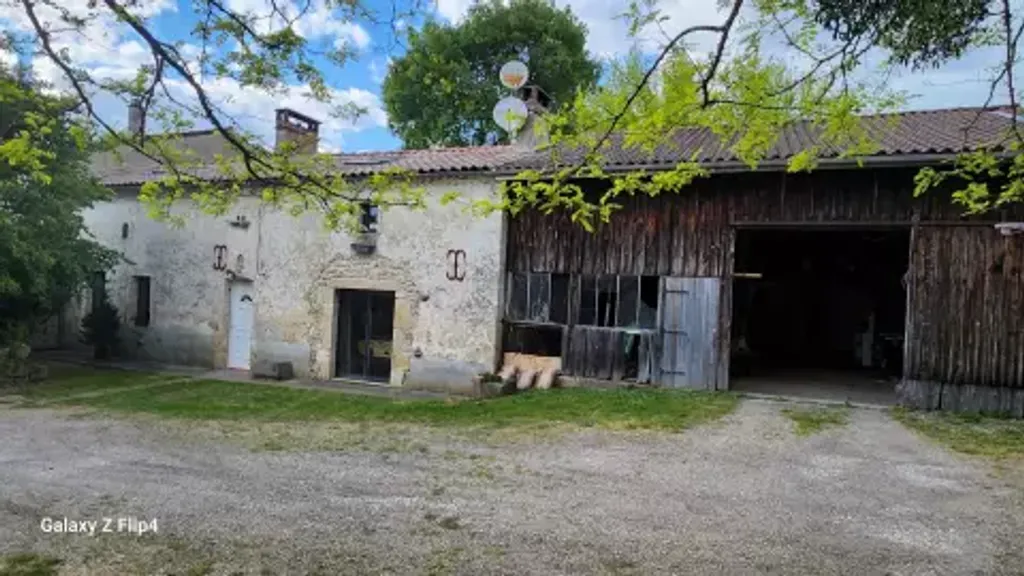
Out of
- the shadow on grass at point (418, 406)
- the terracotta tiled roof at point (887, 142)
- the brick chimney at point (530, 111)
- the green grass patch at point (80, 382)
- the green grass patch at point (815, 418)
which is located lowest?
the green grass patch at point (80, 382)

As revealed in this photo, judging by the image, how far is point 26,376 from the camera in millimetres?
14320

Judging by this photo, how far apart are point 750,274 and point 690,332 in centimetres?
141

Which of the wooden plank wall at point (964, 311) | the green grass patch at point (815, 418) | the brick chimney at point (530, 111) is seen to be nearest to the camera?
the green grass patch at point (815, 418)

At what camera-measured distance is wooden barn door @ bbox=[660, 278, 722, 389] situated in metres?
12.0

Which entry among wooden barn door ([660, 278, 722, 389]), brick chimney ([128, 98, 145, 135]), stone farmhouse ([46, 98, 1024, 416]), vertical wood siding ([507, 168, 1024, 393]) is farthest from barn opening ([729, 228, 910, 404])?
brick chimney ([128, 98, 145, 135])

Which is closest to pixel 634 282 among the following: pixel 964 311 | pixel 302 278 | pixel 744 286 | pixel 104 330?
pixel 744 286

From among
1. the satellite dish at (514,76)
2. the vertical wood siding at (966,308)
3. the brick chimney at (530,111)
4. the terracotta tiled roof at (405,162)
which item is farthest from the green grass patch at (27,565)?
the satellite dish at (514,76)

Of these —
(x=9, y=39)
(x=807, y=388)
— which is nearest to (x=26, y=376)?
(x=9, y=39)

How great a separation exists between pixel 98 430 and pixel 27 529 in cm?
483

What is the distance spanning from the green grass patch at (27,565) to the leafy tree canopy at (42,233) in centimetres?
966

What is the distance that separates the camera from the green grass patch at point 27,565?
4500 mm

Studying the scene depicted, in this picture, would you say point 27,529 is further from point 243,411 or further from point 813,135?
point 813,135

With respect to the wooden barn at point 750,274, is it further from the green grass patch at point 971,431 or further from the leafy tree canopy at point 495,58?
the leafy tree canopy at point 495,58

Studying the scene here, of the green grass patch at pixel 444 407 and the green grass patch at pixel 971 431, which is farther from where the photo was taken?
the green grass patch at pixel 444 407
